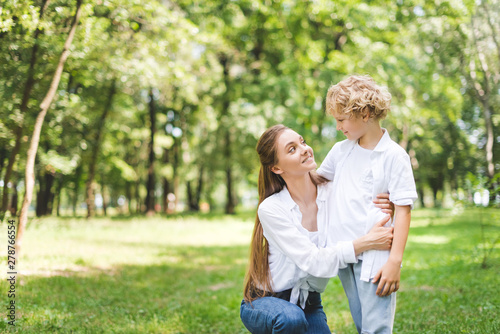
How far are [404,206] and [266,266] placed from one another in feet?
3.49

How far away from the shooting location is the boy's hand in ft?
8.05

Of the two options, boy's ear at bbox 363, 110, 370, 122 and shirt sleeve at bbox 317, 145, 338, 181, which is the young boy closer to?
boy's ear at bbox 363, 110, 370, 122

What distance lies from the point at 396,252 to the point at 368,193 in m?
0.40

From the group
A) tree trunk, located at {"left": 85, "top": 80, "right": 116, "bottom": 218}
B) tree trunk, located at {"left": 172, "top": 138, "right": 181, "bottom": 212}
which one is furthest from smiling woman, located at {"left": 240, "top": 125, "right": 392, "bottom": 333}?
tree trunk, located at {"left": 172, "top": 138, "right": 181, "bottom": 212}

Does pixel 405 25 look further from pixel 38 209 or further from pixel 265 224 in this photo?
pixel 38 209

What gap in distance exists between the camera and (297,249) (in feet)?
8.68

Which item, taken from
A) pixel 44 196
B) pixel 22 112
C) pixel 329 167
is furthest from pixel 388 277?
pixel 44 196

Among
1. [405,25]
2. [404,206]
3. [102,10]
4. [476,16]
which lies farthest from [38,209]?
[404,206]

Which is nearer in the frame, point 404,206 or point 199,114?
point 404,206

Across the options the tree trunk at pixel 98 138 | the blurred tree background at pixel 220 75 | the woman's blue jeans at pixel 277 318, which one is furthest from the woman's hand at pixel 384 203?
the tree trunk at pixel 98 138

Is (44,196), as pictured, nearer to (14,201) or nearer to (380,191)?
(14,201)

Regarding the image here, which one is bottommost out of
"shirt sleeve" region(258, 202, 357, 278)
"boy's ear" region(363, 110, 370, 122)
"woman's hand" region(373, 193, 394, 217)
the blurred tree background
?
"shirt sleeve" region(258, 202, 357, 278)

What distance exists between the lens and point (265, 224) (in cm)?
281

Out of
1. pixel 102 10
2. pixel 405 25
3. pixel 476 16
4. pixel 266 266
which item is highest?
pixel 405 25
